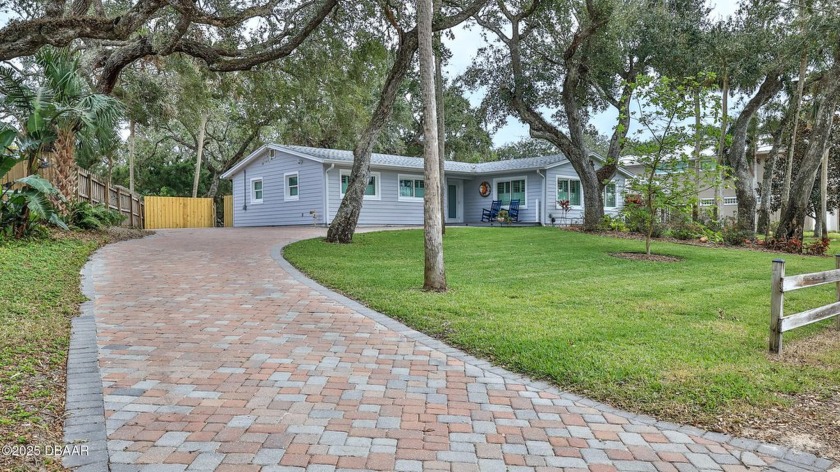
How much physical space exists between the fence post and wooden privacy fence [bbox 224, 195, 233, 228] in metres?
24.7

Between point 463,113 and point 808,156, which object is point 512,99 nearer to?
point 808,156

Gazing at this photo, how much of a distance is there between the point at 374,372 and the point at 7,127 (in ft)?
28.5

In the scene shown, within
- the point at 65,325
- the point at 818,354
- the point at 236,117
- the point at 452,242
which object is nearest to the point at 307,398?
the point at 65,325

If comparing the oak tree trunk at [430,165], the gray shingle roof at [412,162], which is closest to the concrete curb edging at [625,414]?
the oak tree trunk at [430,165]

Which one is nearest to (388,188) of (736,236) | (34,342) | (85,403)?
(736,236)

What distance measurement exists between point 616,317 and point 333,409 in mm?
3713

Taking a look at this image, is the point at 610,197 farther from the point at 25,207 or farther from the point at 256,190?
the point at 25,207

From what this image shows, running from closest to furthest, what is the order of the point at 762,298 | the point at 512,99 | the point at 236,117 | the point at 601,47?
the point at 762,298 → the point at 601,47 → the point at 512,99 → the point at 236,117

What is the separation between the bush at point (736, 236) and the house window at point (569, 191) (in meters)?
8.25

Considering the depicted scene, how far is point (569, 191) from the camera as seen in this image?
23.9 meters

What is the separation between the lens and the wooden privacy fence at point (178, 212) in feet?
76.7

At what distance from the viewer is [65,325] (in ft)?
17.0

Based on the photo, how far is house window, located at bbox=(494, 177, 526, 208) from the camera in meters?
A: 23.3

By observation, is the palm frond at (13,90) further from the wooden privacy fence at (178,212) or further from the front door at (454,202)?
the front door at (454,202)
